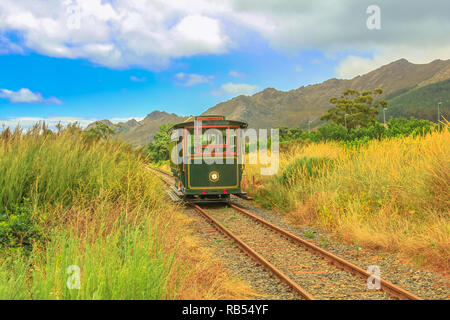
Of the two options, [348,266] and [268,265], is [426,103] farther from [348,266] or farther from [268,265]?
[268,265]

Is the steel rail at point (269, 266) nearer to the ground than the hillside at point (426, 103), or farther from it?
nearer to the ground

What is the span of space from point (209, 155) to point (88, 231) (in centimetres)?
760

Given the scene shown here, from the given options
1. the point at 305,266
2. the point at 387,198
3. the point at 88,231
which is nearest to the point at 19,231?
the point at 88,231

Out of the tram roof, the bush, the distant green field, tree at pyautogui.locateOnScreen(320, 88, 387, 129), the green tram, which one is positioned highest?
the distant green field

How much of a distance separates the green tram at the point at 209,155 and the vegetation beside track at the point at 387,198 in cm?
188

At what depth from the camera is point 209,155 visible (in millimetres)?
13070

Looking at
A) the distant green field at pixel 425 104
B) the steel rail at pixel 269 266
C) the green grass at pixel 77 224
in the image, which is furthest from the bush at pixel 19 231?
the distant green field at pixel 425 104

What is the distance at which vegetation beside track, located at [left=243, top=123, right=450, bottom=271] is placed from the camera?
22.1ft

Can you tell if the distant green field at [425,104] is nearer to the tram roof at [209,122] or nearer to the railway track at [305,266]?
the tram roof at [209,122]

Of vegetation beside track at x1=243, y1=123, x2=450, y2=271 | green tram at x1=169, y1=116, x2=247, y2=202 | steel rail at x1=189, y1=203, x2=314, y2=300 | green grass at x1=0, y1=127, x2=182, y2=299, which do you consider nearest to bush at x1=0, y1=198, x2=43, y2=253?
green grass at x1=0, y1=127, x2=182, y2=299

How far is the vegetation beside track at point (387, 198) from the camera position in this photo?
6.73 metres

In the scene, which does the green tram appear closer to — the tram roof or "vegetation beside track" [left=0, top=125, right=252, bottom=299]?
the tram roof

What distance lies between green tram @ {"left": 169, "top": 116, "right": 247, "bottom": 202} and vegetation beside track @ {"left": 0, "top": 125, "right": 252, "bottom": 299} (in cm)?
239

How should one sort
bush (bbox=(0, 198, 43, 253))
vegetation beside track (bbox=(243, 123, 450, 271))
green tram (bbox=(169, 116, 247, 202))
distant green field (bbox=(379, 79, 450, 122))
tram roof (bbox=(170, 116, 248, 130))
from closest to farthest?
bush (bbox=(0, 198, 43, 253))
vegetation beside track (bbox=(243, 123, 450, 271))
green tram (bbox=(169, 116, 247, 202))
tram roof (bbox=(170, 116, 248, 130))
distant green field (bbox=(379, 79, 450, 122))
